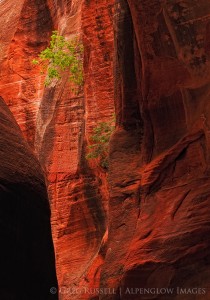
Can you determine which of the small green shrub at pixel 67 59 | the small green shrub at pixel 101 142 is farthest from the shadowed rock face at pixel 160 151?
the small green shrub at pixel 67 59

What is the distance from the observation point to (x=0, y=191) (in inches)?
205

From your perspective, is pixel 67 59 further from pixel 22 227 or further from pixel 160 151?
pixel 22 227

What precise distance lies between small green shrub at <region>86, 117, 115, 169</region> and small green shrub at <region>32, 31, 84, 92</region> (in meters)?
2.27

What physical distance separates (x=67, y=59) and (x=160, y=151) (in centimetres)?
824

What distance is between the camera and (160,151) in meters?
12.8

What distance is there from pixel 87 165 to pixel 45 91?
11.7 feet

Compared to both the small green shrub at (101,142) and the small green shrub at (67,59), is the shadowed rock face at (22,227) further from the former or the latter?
the small green shrub at (67,59)

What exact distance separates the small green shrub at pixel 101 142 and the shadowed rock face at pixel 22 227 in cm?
1217

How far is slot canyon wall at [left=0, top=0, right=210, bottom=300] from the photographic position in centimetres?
1134

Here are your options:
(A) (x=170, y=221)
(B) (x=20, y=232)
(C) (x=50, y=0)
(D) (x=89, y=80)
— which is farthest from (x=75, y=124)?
(B) (x=20, y=232)

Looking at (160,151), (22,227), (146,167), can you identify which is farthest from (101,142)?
(22,227)

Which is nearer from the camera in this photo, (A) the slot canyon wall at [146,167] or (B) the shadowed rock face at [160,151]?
(B) the shadowed rock face at [160,151]

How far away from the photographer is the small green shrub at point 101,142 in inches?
711

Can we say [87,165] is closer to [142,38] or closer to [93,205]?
[93,205]
